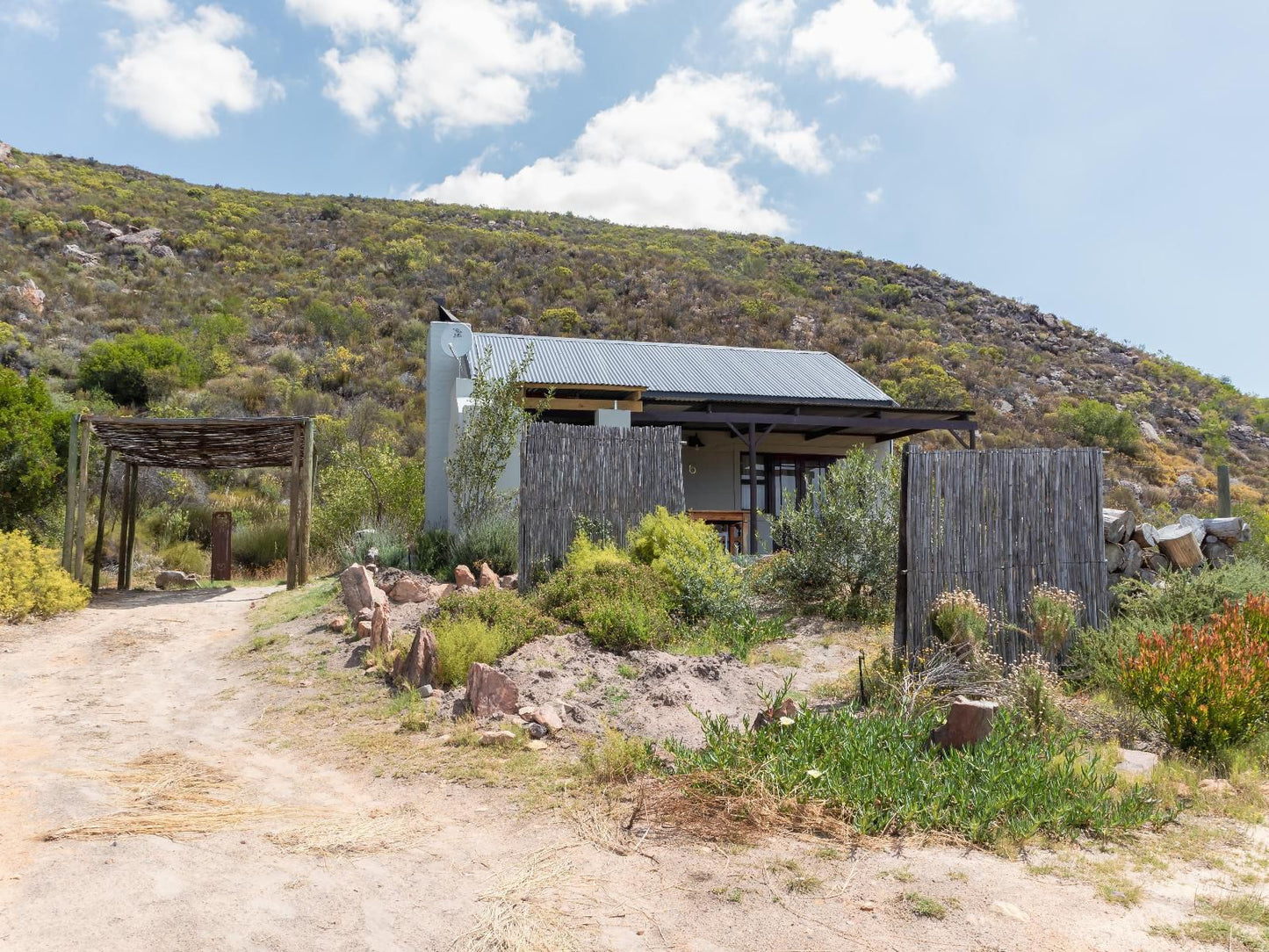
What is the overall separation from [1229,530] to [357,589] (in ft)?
31.4

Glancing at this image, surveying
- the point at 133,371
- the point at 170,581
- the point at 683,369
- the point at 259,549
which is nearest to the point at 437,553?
the point at 170,581

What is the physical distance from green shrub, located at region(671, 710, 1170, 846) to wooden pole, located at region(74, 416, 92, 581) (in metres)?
11.5

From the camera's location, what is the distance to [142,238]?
109ft

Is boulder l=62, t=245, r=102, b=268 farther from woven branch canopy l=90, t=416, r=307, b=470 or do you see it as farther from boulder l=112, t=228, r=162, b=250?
woven branch canopy l=90, t=416, r=307, b=470

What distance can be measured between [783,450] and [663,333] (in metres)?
14.0

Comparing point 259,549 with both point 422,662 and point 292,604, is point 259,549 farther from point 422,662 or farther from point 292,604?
point 422,662

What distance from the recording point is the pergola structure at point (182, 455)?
1231 centimetres

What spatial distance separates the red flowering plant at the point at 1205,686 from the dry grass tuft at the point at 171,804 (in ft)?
17.8

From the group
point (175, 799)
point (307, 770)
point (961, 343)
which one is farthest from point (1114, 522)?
point (961, 343)

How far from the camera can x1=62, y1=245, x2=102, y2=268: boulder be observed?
3059 centimetres

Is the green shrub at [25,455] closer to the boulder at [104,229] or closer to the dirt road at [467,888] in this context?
the dirt road at [467,888]

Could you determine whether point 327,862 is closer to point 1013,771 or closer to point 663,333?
point 1013,771

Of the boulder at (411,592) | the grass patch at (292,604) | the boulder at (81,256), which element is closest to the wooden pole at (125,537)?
the grass patch at (292,604)

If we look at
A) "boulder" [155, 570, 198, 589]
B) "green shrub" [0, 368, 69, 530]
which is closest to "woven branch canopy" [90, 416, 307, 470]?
"green shrub" [0, 368, 69, 530]
